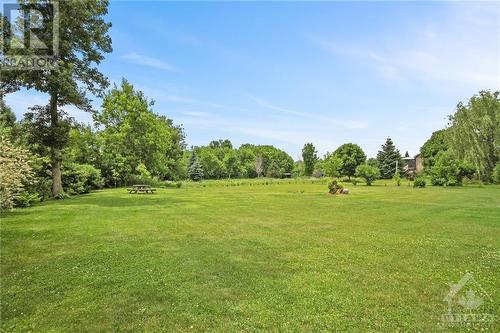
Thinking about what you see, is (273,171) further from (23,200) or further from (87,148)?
(23,200)

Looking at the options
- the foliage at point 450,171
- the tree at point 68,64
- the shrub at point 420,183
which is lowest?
the shrub at point 420,183

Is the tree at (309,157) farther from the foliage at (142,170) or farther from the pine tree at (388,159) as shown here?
the foliage at (142,170)

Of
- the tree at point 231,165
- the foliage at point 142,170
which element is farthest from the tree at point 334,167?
the foliage at point 142,170

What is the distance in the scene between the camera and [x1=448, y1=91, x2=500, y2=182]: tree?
5688cm

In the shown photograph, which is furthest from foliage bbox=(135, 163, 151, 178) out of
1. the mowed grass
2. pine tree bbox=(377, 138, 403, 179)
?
pine tree bbox=(377, 138, 403, 179)

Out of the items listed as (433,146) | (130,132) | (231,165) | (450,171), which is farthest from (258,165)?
(450,171)

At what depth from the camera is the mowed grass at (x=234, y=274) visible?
6.00 meters

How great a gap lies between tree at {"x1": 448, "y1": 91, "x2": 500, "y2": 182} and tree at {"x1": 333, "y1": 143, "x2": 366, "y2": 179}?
2182 cm

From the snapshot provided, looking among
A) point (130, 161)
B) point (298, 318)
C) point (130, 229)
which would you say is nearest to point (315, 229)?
point (130, 229)

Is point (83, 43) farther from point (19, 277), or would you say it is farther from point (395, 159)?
point (395, 159)

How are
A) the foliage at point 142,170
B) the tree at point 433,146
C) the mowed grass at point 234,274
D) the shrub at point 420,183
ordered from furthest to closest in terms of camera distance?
the tree at point 433,146
the foliage at point 142,170
the shrub at point 420,183
the mowed grass at point 234,274

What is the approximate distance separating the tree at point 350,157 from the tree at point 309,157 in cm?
3392

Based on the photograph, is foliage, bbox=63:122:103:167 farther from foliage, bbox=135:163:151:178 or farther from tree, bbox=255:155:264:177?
tree, bbox=255:155:264:177

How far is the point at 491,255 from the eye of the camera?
1048 centimetres
